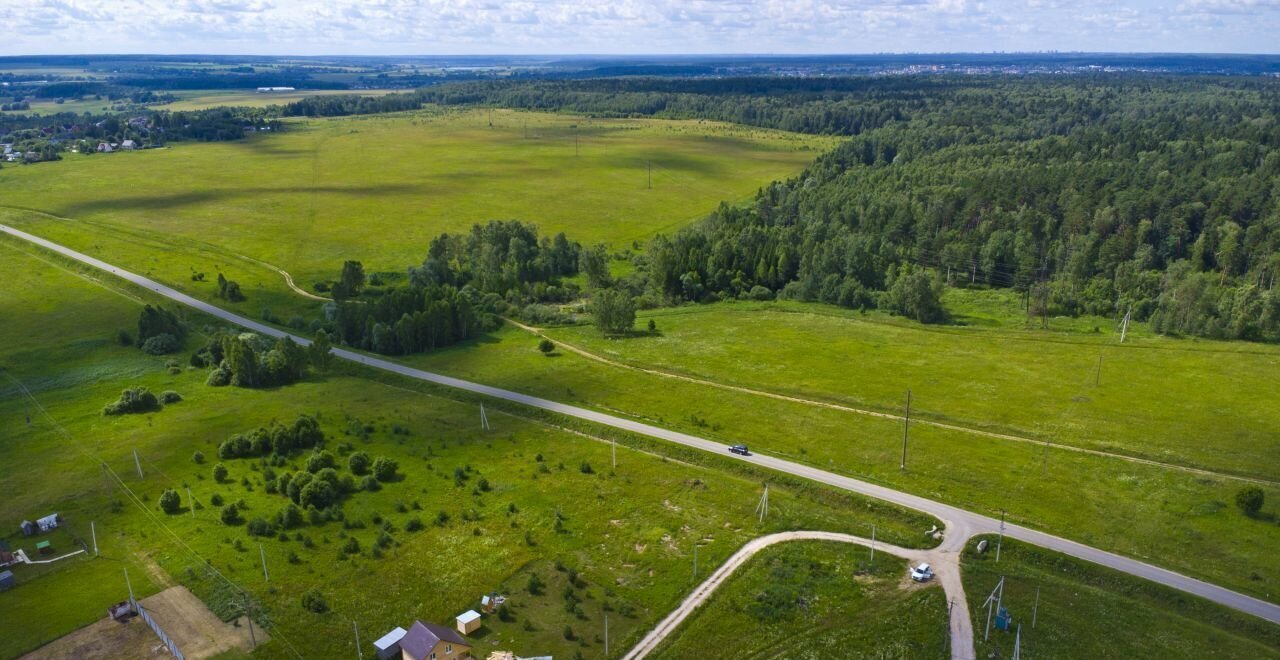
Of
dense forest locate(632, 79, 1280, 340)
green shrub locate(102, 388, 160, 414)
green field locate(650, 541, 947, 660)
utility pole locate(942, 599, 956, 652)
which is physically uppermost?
dense forest locate(632, 79, 1280, 340)

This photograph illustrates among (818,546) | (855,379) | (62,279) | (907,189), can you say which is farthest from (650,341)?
(62,279)

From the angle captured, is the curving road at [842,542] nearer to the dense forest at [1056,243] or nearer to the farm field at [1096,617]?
the farm field at [1096,617]

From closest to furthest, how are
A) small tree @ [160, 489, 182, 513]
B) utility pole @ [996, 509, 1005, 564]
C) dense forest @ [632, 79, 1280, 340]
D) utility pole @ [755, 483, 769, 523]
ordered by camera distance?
utility pole @ [996, 509, 1005, 564] < utility pole @ [755, 483, 769, 523] < small tree @ [160, 489, 182, 513] < dense forest @ [632, 79, 1280, 340]

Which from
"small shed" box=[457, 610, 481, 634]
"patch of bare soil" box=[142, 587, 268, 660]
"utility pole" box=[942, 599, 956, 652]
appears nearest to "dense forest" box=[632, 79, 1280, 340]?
"utility pole" box=[942, 599, 956, 652]

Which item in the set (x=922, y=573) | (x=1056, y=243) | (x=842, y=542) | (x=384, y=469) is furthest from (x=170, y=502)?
(x=1056, y=243)

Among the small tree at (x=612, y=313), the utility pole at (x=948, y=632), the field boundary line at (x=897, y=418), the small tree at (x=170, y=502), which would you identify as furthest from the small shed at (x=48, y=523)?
the utility pole at (x=948, y=632)

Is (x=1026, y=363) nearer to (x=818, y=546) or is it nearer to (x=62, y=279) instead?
(x=818, y=546)

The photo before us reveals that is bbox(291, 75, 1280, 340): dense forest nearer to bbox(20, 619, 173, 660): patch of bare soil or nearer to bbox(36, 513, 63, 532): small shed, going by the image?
bbox(36, 513, 63, 532): small shed
